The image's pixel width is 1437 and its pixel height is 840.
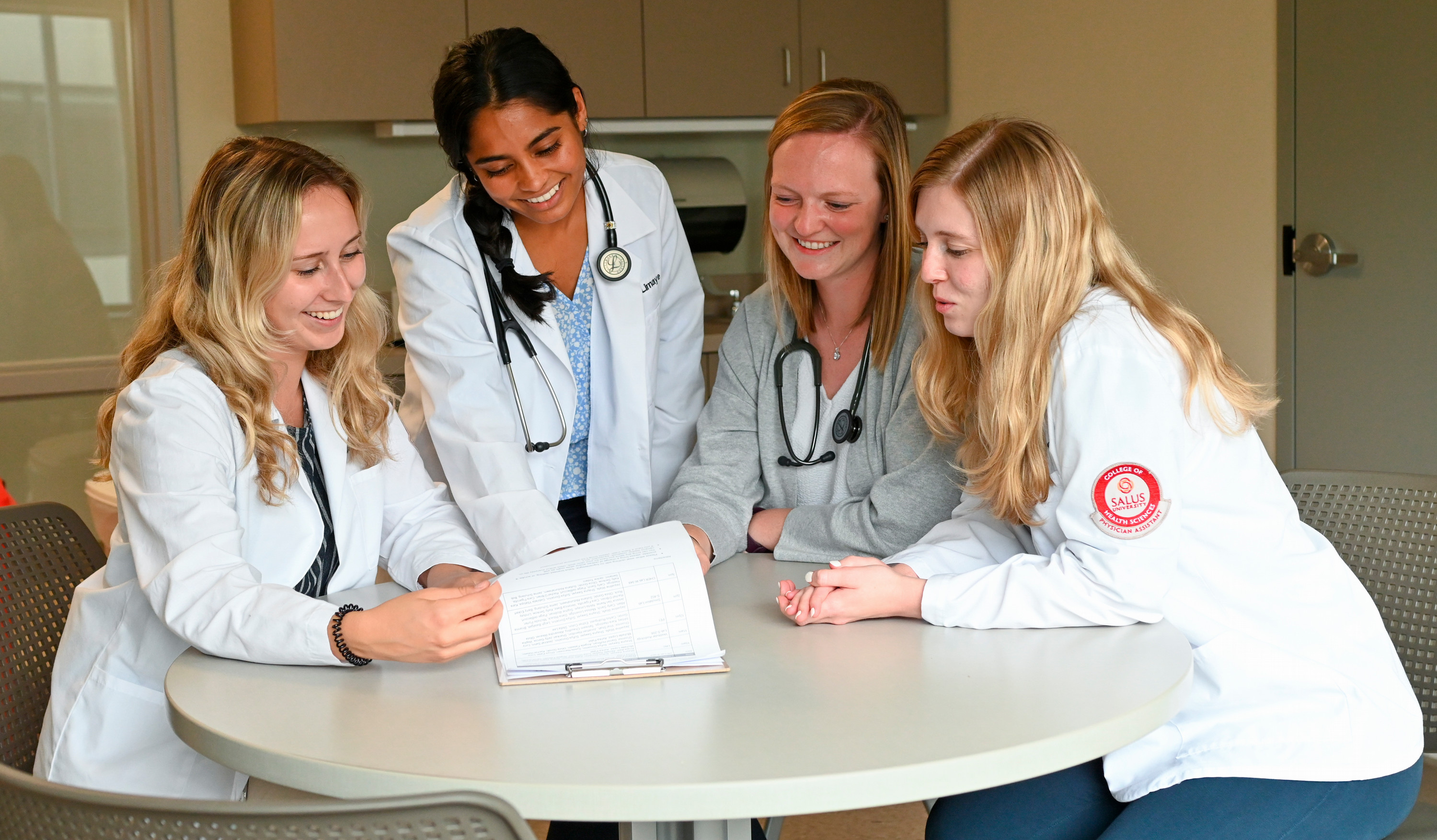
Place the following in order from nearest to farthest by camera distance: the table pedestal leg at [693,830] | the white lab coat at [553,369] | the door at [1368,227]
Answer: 1. the table pedestal leg at [693,830]
2. the white lab coat at [553,369]
3. the door at [1368,227]

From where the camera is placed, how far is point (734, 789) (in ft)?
3.19

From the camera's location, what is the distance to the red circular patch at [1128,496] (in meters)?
1.30

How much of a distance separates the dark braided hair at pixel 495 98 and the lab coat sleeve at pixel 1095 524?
858 millimetres

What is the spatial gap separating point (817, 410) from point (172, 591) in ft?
2.89

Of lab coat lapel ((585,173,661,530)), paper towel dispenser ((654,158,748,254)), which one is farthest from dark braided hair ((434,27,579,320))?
paper towel dispenser ((654,158,748,254))

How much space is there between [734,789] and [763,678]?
0.25 m

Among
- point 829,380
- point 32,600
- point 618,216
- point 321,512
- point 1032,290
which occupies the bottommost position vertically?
point 32,600

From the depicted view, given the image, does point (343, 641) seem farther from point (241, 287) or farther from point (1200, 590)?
point (1200, 590)

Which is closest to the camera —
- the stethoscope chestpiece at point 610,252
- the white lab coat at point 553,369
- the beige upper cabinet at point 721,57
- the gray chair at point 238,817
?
the gray chair at point 238,817

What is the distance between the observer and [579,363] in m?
2.03

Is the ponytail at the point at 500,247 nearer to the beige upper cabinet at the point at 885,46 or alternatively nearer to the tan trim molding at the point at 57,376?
the tan trim molding at the point at 57,376

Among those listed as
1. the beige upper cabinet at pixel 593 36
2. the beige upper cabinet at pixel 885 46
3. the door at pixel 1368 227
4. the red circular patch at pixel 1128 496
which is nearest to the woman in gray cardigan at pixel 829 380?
the red circular patch at pixel 1128 496

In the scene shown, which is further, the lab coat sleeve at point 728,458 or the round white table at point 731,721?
the lab coat sleeve at point 728,458

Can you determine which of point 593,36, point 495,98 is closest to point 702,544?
point 495,98
